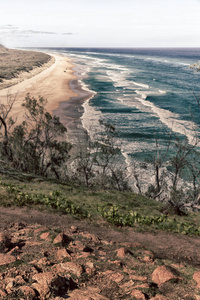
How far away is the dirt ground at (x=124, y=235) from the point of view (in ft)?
31.1

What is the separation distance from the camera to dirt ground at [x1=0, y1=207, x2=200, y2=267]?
9.47 m

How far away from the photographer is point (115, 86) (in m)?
80.3

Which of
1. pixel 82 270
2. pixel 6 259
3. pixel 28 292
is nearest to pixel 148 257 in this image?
pixel 82 270

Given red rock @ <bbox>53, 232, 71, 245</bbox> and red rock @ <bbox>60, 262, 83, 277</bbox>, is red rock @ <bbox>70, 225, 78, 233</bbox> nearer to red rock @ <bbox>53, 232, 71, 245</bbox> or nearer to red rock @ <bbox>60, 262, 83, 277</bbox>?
red rock @ <bbox>53, 232, 71, 245</bbox>

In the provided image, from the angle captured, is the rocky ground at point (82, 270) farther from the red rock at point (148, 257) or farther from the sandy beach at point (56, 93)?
the sandy beach at point (56, 93)

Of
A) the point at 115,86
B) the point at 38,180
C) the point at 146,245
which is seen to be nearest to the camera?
the point at 146,245

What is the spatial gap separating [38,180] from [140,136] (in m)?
26.2

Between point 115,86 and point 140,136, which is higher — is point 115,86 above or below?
above

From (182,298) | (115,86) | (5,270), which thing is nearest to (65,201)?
(5,270)

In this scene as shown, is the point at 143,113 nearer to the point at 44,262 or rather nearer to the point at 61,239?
the point at 61,239

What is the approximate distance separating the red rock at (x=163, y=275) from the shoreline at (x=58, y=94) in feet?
115

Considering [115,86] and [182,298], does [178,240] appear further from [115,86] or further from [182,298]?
[115,86]

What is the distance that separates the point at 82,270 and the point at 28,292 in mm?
1671

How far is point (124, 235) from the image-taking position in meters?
10.8
